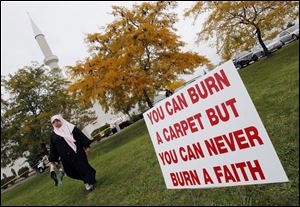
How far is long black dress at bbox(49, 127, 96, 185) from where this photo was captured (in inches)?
289

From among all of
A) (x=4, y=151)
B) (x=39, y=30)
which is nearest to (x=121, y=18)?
(x=4, y=151)

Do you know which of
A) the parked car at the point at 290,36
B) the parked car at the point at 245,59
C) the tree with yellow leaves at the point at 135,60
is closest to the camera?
the tree with yellow leaves at the point at 135,60

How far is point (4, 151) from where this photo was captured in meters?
27.4

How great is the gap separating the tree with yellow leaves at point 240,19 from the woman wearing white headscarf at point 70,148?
1798cm

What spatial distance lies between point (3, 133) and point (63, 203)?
20591 millimetres

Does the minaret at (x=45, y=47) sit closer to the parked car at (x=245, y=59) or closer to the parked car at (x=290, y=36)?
the parked car at (x=245, y=59)

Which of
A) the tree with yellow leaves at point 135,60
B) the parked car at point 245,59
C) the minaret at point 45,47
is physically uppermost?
the minaret at point 45,47

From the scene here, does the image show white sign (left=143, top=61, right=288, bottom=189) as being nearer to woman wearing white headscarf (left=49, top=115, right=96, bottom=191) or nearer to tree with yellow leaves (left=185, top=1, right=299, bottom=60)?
woman wearing white headscarf (left=49, top=115, right=96, bottom=191)

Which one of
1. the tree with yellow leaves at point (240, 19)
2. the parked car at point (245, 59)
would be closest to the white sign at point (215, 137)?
the tree with yellow leaves at point (240, 19)

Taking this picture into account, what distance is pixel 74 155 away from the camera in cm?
739

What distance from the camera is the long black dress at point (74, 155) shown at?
289 inches

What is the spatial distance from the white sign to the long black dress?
3.85m

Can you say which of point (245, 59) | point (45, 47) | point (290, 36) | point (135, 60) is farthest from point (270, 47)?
point (45, 47)

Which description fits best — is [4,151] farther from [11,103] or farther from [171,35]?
[171,35]
